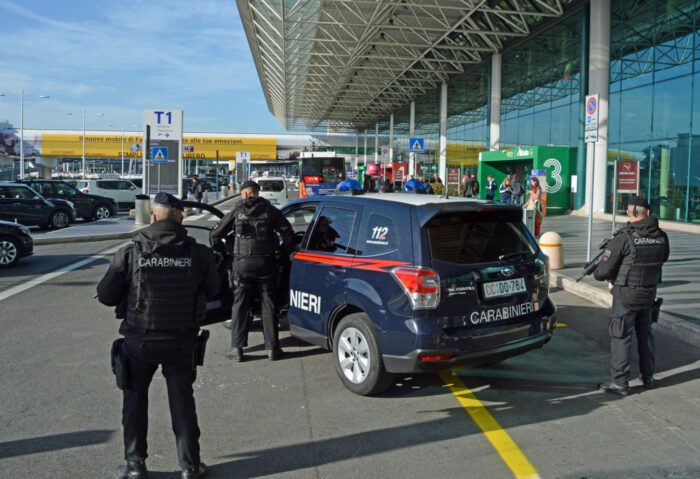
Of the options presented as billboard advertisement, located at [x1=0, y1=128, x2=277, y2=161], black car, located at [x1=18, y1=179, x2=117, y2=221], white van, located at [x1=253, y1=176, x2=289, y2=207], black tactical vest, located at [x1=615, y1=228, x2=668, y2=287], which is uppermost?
billboard advertisement, located at [x1=0, y1=128, x2=277, y2=161]

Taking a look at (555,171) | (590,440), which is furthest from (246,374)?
(555,171)

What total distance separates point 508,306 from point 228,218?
3.02 meters

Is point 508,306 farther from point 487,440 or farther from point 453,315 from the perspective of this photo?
point 487,440

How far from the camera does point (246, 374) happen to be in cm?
612

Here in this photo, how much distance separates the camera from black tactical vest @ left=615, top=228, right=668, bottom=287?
5.43 meters

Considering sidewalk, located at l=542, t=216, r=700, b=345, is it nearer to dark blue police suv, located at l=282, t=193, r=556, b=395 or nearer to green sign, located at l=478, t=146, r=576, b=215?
dark blue police suv, located at l=282, t=193, r=556, b=395

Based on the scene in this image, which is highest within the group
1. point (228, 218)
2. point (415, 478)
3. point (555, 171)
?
point (555, 171)

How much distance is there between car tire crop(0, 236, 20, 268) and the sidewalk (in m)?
10.6

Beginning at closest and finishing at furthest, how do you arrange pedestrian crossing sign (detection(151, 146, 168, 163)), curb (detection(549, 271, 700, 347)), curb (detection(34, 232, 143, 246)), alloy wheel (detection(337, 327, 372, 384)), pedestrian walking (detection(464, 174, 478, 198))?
alloy wheel (detection(337, 327, 372, 384)) → curb (detection(549, 271, 700, 347)) → curb (detection(34, 232, 143, 246)) → pedestrian crossing sign (detection(151, 146, 168, 163)) → pedestrian walking (detection(464, 174, 478, 198))

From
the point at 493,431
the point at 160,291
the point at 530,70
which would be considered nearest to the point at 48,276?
the point at 160,291

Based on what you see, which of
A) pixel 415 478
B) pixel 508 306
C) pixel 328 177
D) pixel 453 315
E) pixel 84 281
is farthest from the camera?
pixel 328 177

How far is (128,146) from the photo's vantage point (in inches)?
3548

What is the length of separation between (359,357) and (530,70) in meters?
31.9

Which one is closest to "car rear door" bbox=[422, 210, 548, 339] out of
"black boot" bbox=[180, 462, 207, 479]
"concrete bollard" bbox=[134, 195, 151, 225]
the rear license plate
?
the rear license plate
